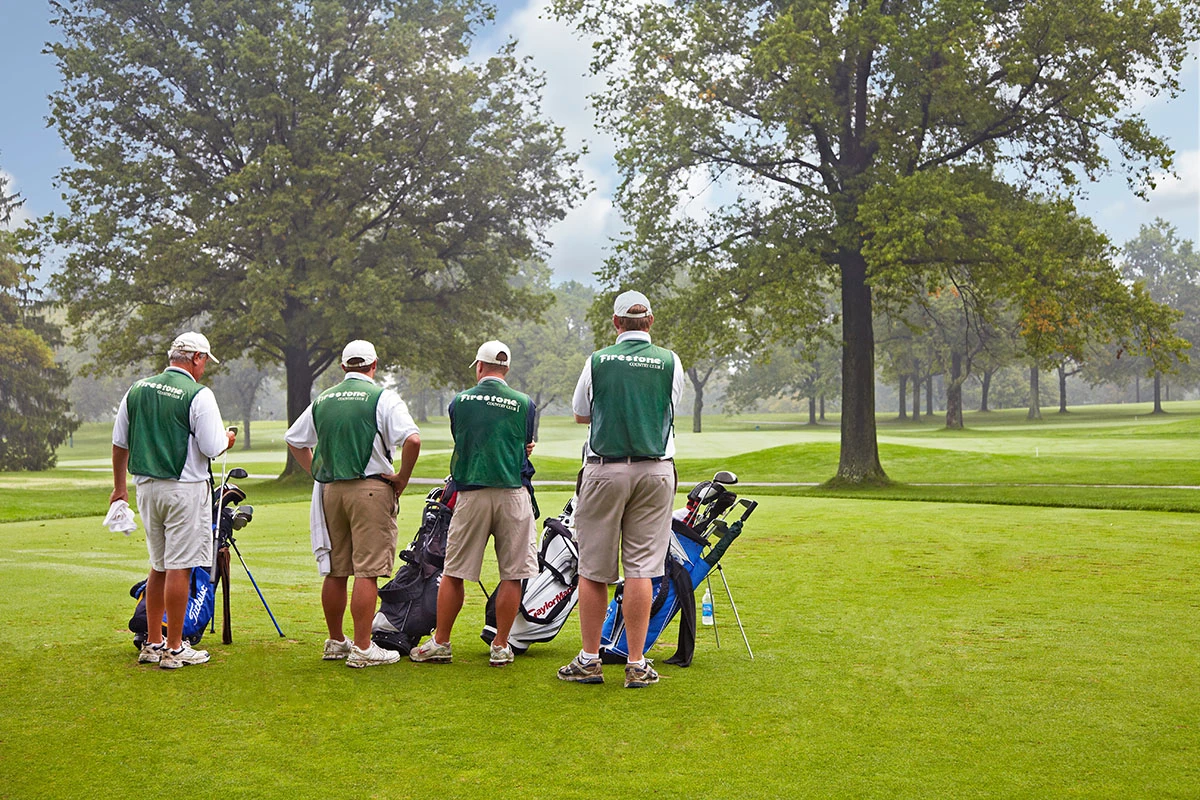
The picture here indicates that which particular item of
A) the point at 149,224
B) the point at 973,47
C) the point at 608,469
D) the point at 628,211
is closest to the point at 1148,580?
the point at 608,469

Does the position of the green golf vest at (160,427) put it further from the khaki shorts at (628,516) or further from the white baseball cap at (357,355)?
the khaki shorts at (628,516)

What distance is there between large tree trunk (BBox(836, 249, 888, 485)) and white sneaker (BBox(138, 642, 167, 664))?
72.2 feet

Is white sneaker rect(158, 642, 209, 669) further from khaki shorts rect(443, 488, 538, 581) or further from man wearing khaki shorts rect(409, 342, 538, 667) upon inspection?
khaki shorts rect(443, 488, 538, 581)

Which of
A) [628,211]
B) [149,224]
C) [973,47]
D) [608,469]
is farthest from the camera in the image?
[149,224]

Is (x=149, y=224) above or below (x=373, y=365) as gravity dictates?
above

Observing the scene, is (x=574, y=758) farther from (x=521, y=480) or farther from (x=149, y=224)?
(x=149, y=224)

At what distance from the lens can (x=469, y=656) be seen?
771cm

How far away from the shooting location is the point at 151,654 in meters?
7.25

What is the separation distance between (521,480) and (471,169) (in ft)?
95.7

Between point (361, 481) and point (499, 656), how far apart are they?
4.93ft

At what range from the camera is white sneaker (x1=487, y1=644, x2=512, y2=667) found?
734cm

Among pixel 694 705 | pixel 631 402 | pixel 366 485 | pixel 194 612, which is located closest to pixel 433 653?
pixel 366 485

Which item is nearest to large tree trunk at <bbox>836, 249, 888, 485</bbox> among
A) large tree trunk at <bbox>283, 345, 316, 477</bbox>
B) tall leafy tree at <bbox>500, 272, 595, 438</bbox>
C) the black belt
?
large tree trunk at <bbox>283, 345, 316, 477</bbox>

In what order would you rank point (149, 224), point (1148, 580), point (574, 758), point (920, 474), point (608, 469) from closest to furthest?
point (574, 758) < point (608, 469) < point (1148, 580) < point (920, 474) < point (149, 224)
